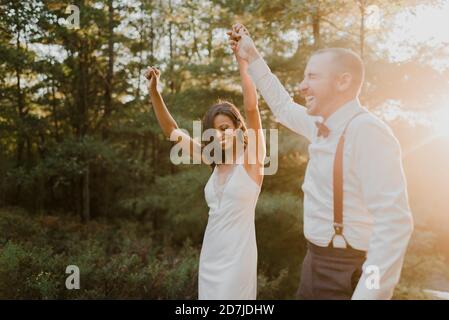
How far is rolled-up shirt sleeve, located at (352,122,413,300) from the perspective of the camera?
1.47 metres

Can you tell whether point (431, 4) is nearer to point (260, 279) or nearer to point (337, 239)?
point (260, 279)

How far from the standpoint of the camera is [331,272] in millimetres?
1756

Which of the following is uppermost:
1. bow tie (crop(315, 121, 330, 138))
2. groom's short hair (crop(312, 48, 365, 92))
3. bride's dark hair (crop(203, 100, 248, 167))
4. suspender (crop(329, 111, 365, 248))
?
groom's short hair (crop(312, 48, 365, 92))

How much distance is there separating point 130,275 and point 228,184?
4666 mm

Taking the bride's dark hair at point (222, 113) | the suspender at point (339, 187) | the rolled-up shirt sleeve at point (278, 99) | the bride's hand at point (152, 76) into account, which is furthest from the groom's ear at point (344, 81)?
the bride's hand at point (152, 76)

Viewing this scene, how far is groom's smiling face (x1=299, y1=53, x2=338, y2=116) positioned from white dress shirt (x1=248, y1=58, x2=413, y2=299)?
62 mm

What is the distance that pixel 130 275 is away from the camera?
6.81 metres

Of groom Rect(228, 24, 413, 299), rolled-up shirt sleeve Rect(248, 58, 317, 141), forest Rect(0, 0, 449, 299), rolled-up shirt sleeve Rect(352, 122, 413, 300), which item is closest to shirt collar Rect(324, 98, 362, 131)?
groom Rect(228, 24, 413, 299)

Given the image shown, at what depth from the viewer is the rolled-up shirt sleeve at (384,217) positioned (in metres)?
1.47

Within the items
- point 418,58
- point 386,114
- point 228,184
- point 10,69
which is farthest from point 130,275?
point 10,69

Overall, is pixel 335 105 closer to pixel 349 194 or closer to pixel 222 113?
pixel 349 194

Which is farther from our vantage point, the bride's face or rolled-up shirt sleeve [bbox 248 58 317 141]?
the bride's face

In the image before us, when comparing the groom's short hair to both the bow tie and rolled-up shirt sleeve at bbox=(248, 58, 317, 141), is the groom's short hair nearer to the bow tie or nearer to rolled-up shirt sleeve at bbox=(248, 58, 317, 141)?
the bow tie

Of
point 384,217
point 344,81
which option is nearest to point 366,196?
point 384,217
